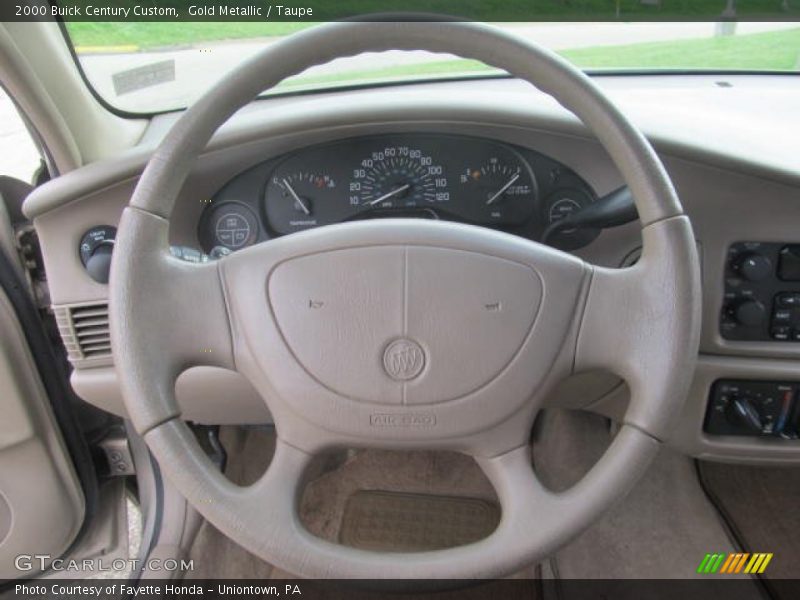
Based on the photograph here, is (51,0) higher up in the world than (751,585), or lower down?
higher up

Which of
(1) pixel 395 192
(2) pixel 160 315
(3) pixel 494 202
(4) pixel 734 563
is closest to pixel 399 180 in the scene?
(1) pixel 395 192

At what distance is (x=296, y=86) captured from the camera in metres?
1.74

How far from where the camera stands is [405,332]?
964 millimetres

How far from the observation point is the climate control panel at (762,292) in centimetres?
128

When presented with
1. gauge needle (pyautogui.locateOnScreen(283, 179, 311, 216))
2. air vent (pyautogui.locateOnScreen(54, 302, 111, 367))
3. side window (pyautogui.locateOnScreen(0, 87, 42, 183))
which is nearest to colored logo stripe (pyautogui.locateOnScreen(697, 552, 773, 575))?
gauge needle (pyautogui.locateOnScreen(283, 179, 311, 216))

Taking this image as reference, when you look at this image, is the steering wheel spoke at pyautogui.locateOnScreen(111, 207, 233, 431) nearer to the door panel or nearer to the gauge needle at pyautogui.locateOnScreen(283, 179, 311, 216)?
the gauge needle at pyautogui.locateOnScreen(283, 179, 311, 216)

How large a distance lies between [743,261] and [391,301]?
0.72 metres

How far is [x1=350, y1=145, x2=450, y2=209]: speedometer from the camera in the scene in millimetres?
1343

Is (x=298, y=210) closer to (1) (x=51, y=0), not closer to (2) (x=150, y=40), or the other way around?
(2) (x=150, y=40)

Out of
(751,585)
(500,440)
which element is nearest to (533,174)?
(500,440)

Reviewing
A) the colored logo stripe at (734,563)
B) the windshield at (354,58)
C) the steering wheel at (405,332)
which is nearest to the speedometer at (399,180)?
the windshield at (354,58)

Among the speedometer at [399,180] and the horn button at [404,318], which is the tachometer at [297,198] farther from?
the horn button at [404,318]

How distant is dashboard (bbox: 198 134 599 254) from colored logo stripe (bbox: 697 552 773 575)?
3.02 ft

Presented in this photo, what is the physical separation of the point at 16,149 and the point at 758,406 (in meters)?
1.63
